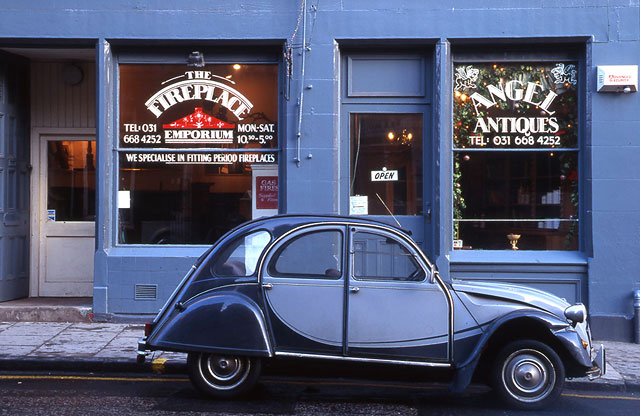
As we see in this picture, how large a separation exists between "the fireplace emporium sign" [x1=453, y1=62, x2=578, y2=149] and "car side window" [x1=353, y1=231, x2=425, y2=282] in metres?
4.24

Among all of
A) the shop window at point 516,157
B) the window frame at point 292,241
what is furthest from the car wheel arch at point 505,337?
the shop window at point 516,157

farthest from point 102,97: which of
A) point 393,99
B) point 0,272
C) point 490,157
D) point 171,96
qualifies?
point 490,157

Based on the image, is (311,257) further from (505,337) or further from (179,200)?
(179,200)

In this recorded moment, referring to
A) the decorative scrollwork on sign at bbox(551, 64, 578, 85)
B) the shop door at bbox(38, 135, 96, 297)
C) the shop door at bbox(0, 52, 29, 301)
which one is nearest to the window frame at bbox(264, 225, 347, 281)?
the decorative scrollwork on sign at bbox(551, 64, 578, 85)

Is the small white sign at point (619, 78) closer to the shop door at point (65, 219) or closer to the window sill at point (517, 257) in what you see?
the window sill at point (517, 257)

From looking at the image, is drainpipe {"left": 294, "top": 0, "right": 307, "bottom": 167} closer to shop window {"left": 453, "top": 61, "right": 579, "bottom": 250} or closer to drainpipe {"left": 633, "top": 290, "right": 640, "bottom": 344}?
shop window {"left": 453, "top": 61, "right": 579, "bottom": 250}

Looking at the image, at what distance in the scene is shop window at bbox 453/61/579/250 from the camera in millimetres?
10680

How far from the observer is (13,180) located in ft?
38.1

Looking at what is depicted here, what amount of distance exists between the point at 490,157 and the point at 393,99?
1634 millimetres

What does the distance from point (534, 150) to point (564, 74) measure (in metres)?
1.18

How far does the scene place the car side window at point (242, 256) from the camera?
22.5ft

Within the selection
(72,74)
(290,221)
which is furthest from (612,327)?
(72,74)

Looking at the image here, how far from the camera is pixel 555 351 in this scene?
22.4 feet

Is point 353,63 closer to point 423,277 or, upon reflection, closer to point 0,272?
point 423,277
